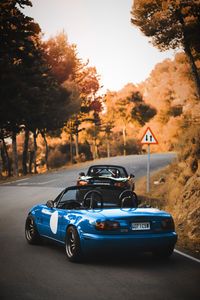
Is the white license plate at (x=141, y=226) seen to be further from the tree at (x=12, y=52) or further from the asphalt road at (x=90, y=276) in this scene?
the tree at (x=12, y=52)

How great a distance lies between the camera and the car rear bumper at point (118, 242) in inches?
280

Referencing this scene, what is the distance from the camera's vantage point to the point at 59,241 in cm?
828

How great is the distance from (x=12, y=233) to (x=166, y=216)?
4674 millimetres

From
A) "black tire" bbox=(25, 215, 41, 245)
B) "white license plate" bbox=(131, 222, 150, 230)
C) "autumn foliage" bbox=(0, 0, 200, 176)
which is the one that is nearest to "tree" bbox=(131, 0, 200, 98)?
"autumn foliage" bbox=(0, 0, 200, 176)

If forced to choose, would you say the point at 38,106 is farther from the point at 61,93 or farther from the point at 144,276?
the point at 144,276

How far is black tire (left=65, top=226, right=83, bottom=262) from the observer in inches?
289

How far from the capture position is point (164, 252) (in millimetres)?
7746

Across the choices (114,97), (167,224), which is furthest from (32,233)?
(114,97)

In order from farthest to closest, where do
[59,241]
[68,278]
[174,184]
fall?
[174,184] → [59,241] → [68,278]

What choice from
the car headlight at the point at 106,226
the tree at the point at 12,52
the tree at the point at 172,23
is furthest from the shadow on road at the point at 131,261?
the tree at the point at 12,52

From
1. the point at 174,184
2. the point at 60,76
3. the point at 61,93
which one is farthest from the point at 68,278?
the point at 60,76

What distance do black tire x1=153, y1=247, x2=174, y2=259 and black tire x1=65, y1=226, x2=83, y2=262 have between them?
1296 millimetres

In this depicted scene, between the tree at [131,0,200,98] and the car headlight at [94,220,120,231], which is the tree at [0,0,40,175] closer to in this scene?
the tree at [131,0,200,98]

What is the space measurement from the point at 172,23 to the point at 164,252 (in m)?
19.4
